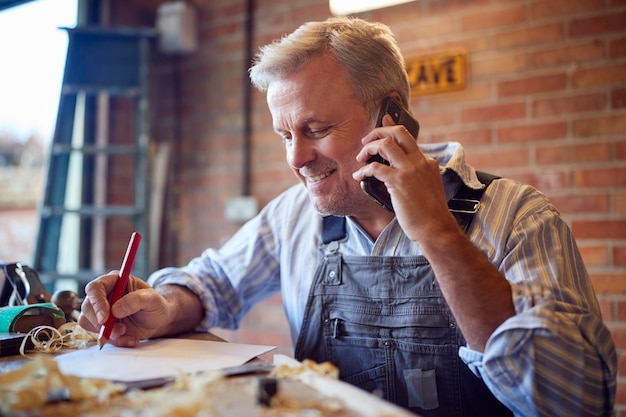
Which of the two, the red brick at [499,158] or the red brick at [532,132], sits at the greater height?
the red brick at [532,132]

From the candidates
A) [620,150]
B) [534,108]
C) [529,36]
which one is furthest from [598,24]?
[620,150]

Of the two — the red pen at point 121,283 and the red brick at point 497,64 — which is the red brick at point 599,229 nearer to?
the red brick at point 497,64

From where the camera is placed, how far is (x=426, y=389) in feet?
3.85

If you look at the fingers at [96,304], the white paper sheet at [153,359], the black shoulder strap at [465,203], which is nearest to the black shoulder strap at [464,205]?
the black shoulder strap at [465,203]

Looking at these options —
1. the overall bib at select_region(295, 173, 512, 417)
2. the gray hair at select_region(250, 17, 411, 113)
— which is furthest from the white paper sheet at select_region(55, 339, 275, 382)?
the gray hair at select_region(250, 17, 411, 113)

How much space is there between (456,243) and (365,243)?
16.6 inches

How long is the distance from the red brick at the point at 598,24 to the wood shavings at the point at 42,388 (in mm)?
→ 1975

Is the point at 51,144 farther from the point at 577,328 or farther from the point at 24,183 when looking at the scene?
the point at 577,328

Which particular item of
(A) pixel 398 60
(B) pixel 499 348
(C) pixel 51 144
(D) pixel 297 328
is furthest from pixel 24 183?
(B) pixel 499 348

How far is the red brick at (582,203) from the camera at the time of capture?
→ 2035 millimetres

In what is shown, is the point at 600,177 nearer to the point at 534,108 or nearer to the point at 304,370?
the point at 534,108

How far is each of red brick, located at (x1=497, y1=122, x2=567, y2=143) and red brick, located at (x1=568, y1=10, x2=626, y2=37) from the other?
33 centimetres

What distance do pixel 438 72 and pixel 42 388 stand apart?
1.96 meters

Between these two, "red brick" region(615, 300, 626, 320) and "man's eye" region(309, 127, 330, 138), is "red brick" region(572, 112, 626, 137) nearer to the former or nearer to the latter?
"red brick" region(615, 300, 626, 320)
